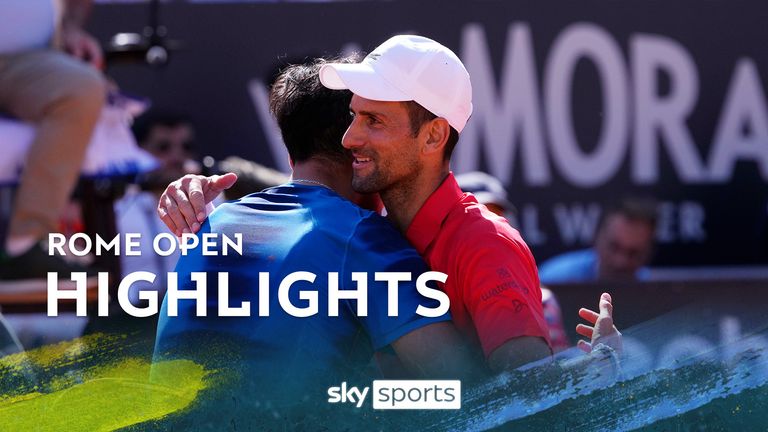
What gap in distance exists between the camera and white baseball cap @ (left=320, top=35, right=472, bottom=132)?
203 cm

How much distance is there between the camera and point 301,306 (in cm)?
191

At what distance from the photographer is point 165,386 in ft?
6.28

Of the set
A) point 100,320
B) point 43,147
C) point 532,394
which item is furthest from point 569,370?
point 43,147

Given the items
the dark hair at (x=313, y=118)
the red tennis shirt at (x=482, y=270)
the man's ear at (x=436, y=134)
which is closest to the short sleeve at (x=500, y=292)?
the red tennis shirt at (x=482, y=270)

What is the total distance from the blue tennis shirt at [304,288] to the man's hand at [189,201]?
0.44 feet

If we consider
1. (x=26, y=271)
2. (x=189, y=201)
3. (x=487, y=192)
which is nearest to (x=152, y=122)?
(x=26, y=271)

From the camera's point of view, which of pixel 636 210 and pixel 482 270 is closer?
pixel 482 270

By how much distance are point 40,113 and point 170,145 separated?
0.81 metres

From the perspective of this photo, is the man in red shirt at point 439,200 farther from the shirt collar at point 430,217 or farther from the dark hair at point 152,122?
the dark hair at point 152,122

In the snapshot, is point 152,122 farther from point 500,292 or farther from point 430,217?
point 500,292

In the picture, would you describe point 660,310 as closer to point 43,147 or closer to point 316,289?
point 43,147

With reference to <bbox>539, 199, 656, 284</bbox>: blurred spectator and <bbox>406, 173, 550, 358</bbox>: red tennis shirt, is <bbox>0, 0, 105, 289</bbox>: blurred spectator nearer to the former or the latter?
<bbox>539, 199, 656, 284</bbox>: blurred spectator

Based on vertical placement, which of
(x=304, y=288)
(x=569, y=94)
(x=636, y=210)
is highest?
(x=569, y=94)

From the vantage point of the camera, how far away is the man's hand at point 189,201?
2.15m
